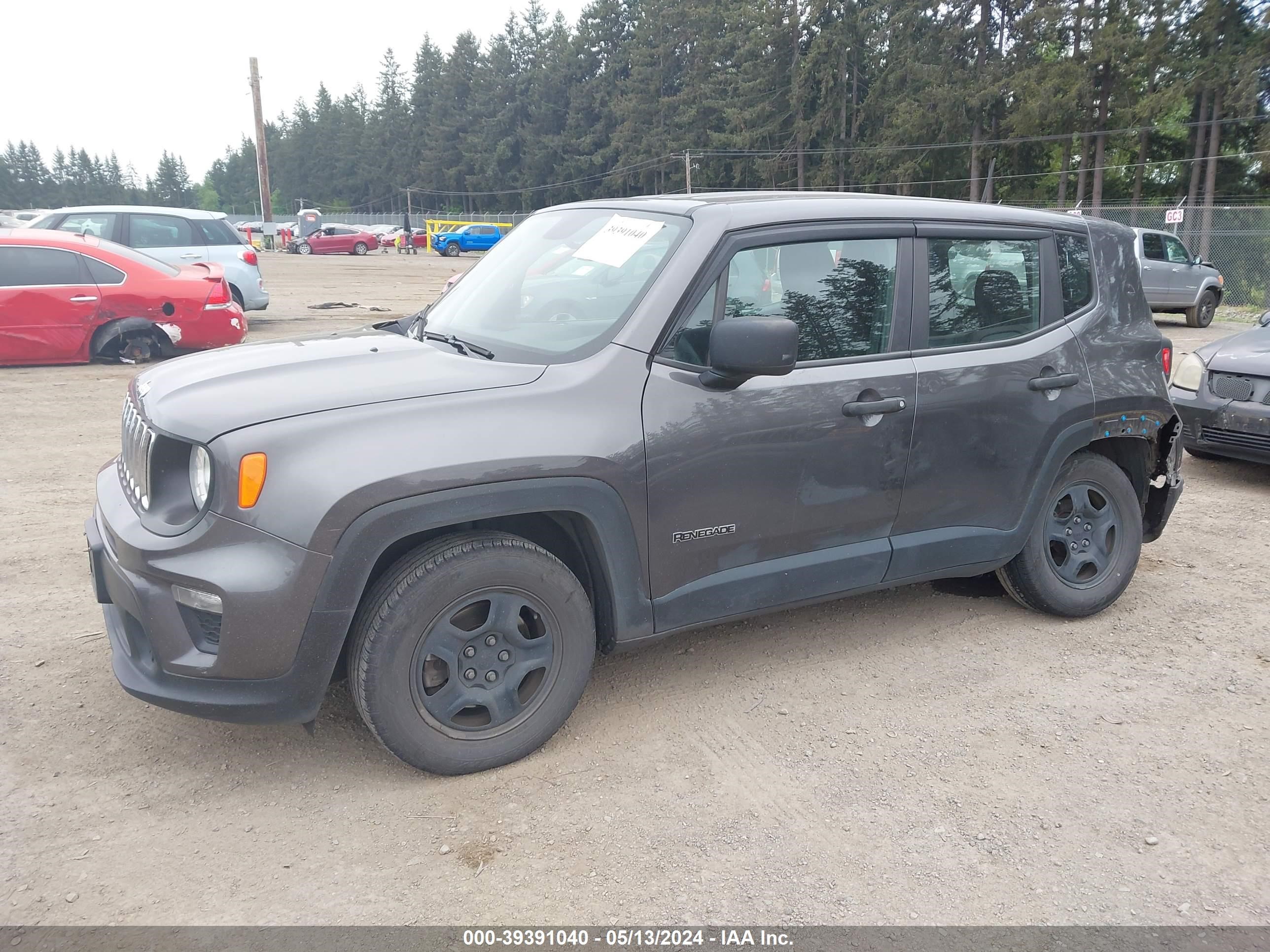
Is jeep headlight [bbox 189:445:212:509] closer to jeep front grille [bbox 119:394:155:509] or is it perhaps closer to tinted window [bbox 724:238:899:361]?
jeep front grille [bbox 119:394:155:509]

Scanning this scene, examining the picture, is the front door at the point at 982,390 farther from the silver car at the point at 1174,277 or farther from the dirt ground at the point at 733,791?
the silver car at the point at 1174,277

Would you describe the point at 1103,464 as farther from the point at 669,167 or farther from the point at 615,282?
the point at 669,167

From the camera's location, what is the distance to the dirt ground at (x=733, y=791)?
2.66 metres

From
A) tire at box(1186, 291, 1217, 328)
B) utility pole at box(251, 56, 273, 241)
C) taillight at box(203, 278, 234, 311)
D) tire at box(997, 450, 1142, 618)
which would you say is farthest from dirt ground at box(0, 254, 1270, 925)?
utility pole at box(251, 56, 273, 241)

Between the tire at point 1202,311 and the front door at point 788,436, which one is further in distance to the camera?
the tire at point 1202,311

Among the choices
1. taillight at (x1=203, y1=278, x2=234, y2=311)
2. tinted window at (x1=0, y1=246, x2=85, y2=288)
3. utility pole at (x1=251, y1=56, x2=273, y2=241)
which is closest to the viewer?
tinted window at (x1=0, y1=246, x2=85, y2=288)

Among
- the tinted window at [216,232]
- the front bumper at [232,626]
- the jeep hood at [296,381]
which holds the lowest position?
A: the front bumper at [232,626]

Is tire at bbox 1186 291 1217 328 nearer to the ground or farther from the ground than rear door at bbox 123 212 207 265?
nearer to the ground

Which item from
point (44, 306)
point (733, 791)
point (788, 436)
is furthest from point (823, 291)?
point (44, 306)

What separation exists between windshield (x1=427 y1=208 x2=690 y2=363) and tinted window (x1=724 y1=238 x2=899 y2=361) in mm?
312

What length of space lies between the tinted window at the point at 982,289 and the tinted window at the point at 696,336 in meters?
1.01

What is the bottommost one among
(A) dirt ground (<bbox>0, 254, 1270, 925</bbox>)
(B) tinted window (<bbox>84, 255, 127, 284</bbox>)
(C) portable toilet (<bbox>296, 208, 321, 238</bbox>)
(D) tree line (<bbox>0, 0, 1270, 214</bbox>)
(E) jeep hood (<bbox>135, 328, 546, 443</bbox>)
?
(A) dirt ground (<bbox>0, 254, 1270, 925</bbox>)

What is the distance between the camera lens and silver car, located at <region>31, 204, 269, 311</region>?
41.6ft

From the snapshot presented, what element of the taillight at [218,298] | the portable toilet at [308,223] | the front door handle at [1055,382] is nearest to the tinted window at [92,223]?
the taillight at [218,298]
